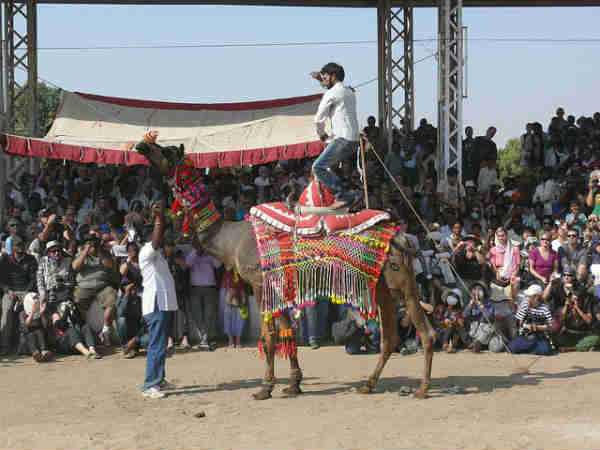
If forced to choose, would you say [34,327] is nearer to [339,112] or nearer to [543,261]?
[339,112]

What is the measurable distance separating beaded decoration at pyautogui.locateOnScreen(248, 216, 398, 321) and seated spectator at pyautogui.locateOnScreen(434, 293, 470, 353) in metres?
3.64

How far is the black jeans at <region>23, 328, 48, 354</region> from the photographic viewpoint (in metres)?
11.3

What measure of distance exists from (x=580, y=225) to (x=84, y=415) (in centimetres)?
1046

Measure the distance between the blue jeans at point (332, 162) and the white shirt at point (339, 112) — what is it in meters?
0.09

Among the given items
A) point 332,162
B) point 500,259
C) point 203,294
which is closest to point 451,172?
point 500,259

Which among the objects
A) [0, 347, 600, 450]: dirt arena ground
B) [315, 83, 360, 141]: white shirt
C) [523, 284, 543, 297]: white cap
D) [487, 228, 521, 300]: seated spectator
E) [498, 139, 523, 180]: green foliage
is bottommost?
[0, 347, 600, 450]: dirt arena ground

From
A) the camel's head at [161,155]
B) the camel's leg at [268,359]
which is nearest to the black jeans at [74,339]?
the camel's leg at [268,359]

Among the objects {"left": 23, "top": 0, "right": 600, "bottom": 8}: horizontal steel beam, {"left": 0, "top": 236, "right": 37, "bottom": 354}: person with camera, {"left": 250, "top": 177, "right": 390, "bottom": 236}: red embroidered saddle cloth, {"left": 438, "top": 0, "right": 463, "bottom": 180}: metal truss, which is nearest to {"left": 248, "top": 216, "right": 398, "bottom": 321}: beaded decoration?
{"left": 250, "top": 177, "right": 390, "bottom": 236}: red embroidered saddle cloth

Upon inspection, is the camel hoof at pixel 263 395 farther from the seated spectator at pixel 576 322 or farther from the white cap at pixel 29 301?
the seated spectator at pixel 576 322

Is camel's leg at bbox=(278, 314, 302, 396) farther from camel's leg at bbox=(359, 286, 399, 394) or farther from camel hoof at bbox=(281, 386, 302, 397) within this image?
camel's leg at bbox=(359, 286, 399, 394)

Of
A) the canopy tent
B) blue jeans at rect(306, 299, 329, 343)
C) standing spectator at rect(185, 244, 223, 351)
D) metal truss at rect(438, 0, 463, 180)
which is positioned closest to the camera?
blue jeans at rect(306, 299, 329, 343)

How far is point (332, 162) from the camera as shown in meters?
8.72

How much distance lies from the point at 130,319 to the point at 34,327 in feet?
4.66

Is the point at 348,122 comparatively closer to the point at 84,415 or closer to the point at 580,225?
the point at 84,415
